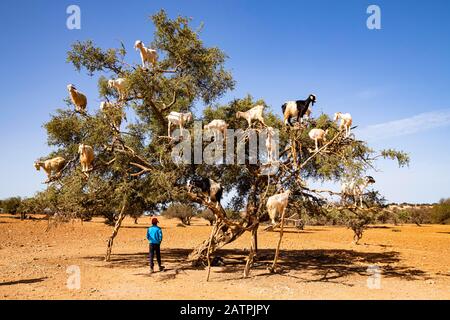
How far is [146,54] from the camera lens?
40.8ft

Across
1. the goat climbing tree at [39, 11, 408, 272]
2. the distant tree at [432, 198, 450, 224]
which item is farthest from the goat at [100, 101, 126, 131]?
the distant tree at [432, 198, 450, 224]

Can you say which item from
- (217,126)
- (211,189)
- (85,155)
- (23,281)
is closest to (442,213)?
(211,189)

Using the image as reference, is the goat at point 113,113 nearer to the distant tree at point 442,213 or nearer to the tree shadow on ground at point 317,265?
the tree shadow on ground at point 317,265

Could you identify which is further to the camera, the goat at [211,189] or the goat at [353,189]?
the goat at [211,189]

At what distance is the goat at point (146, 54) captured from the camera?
12.1 m

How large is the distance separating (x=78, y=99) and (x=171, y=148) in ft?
11.6

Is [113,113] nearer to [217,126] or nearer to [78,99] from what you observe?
[78,99]

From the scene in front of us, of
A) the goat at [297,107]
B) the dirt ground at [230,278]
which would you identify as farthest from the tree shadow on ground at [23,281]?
the goat at [297,107]

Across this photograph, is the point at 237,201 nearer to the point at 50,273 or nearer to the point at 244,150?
the point at 244,150

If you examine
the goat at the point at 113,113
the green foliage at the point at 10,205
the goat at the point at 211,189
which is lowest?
the green foliage at the point at 10,205

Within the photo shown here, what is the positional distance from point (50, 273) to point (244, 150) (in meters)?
8.04

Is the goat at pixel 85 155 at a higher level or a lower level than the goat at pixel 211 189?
higher

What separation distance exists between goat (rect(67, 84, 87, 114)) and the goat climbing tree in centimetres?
44

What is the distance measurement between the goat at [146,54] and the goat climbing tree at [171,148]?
0.49 metres
